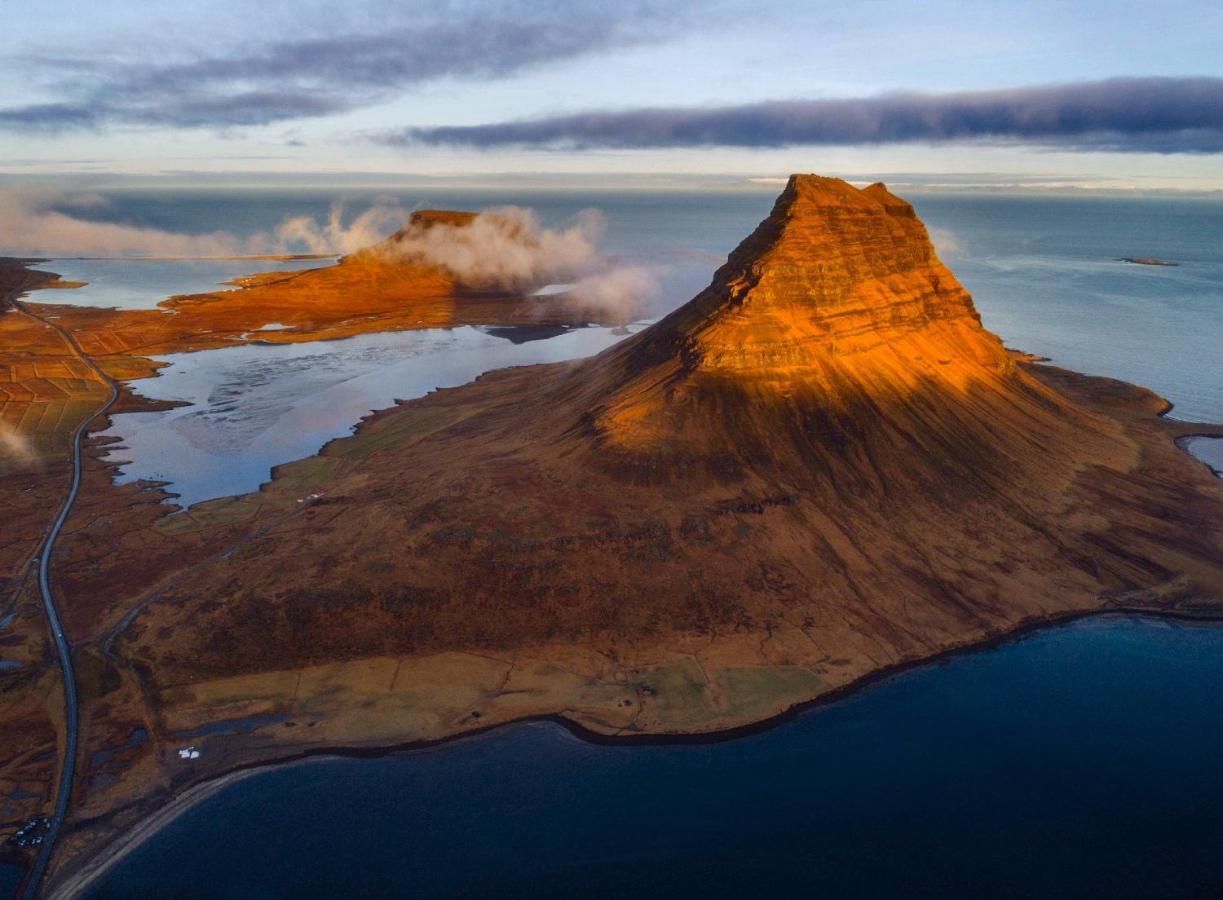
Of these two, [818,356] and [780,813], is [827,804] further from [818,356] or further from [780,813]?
[818,356]

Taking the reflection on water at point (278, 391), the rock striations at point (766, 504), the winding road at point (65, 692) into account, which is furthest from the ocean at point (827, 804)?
the reflection on water at point (278, 391)

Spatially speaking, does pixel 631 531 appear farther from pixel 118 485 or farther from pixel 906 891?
pixel 118 485

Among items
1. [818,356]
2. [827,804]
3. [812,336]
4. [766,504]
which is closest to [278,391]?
[812,336]

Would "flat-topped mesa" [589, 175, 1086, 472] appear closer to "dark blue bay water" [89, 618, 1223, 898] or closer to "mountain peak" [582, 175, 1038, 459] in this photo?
"mountain peak" [582, 175, 1038, 459]

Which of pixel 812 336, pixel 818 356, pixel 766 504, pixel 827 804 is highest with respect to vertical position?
pixel 812 336

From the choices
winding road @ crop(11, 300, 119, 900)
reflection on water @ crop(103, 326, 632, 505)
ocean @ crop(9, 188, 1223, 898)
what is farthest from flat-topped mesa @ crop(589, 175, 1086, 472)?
winding road @ crop(11, 300, 119, 900)

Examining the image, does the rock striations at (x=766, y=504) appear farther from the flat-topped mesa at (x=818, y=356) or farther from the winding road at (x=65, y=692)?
the winding road at (x=65, y=692)
